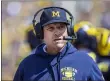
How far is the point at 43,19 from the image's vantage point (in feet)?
8.98

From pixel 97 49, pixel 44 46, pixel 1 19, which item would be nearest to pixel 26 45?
pixel 1 19

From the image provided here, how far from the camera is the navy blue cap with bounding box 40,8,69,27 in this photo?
2.67 meters

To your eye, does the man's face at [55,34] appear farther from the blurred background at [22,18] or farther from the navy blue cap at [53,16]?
the blurred background at [22,18]

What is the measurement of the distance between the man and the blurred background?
276 centimetres

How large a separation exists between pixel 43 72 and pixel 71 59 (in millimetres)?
214

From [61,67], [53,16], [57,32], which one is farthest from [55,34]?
[61,67]

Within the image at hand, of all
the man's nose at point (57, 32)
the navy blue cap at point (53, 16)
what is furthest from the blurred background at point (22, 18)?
the man's nose at point (57, 32)

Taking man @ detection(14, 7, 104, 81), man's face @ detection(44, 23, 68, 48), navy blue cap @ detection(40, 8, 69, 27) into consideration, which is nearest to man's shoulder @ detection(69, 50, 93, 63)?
man @ detection(14, 7, 104, 81)

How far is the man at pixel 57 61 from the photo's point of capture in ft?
8.68

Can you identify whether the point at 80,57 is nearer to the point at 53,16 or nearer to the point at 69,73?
the point at 69,73

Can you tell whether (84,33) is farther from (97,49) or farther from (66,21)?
(66,21)

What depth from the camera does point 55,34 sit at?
263 centimetres

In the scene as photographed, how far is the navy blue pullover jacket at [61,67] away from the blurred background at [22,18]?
2.76 meters

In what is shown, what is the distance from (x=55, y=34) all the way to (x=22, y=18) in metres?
2.99
